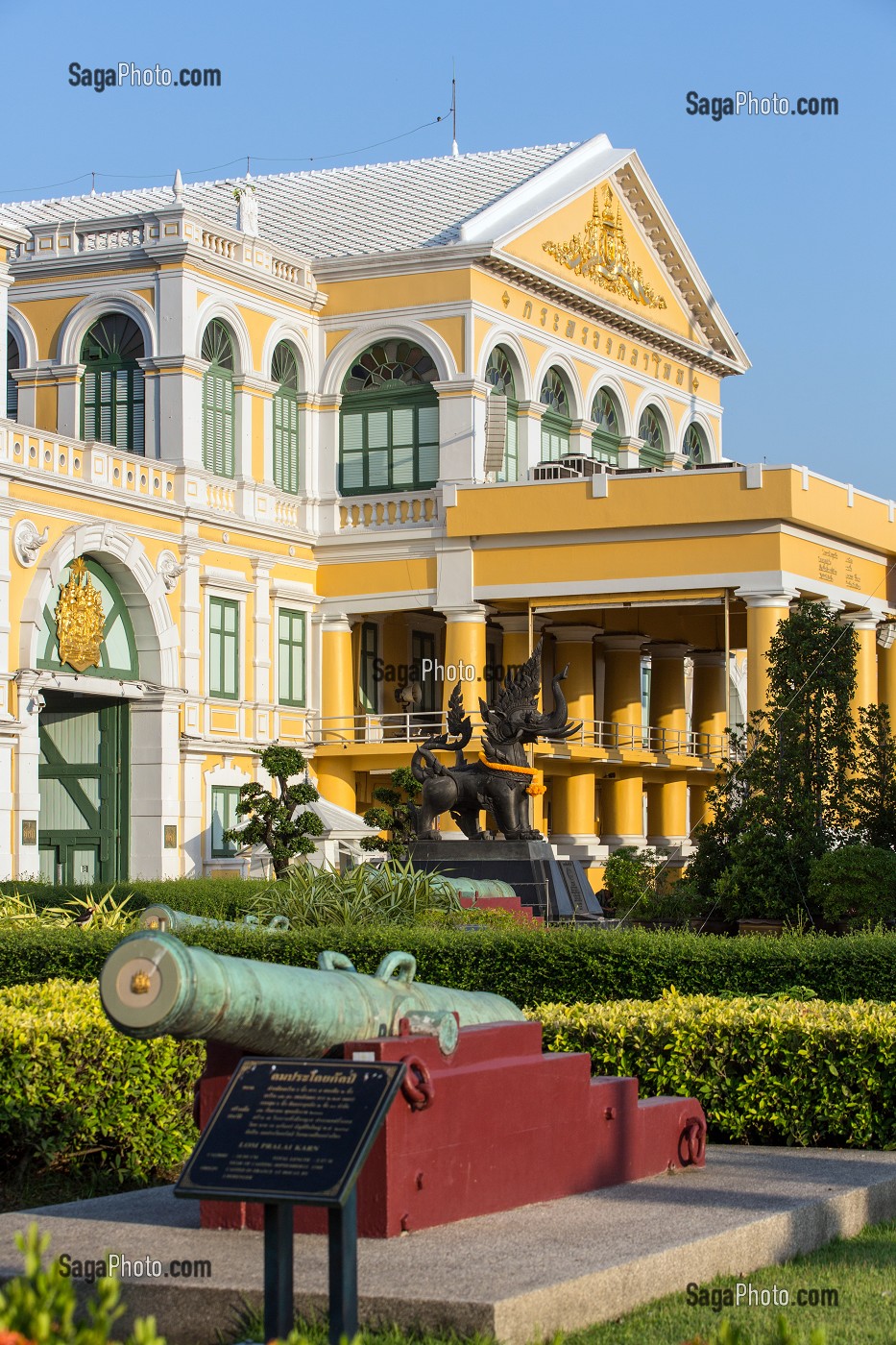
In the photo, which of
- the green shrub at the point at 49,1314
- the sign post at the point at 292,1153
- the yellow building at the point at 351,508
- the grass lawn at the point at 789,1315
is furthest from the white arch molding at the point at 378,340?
the green shrub at the point at 49,1314

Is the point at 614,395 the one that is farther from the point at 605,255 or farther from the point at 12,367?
the point at 12,367

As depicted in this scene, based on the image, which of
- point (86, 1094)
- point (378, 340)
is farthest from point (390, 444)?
point (86, 1094)

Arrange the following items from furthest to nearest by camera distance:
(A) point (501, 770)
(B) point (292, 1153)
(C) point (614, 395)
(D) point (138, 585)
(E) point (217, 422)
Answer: (C) point (614, 395) → (E) point (217, 422) → (D) point (138, 585) → (A) point (501, 770) → (B) point (292, 1153)

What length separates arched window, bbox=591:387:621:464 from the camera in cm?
4541

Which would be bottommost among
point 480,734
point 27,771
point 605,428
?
point 27,771

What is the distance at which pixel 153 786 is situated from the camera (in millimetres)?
35156

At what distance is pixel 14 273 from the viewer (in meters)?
39.4

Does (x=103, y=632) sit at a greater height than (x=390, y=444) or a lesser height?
lesser

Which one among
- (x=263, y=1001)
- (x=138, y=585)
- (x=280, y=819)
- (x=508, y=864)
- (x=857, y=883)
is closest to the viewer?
(x=263, y=1001)

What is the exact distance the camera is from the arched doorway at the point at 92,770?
34750 millimetres

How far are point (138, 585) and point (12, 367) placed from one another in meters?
7.26

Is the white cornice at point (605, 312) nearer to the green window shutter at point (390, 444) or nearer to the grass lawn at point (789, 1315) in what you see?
the green window shutter at point (390, 444)

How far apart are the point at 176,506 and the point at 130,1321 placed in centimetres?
2930

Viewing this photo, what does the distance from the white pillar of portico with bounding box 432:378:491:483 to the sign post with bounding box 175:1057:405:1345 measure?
110 feet
